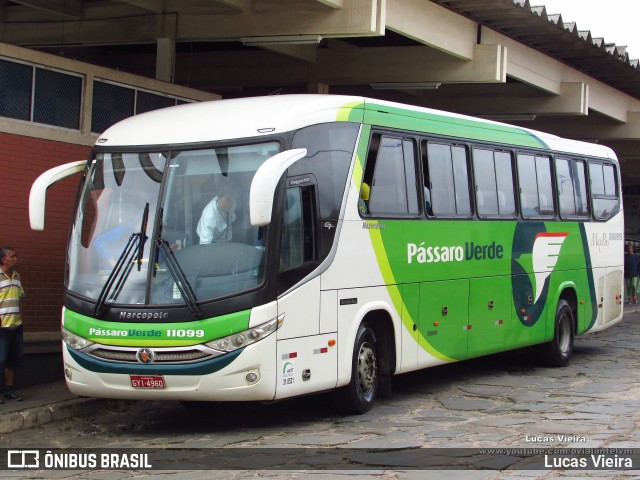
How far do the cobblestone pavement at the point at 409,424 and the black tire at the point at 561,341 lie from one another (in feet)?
3.90

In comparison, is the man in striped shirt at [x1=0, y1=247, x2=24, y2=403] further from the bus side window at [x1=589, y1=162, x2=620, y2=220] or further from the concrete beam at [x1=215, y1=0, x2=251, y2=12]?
the bus side window at [x1=589, y1=162, x2=620, y2=220]

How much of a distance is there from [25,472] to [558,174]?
9964 millimetres

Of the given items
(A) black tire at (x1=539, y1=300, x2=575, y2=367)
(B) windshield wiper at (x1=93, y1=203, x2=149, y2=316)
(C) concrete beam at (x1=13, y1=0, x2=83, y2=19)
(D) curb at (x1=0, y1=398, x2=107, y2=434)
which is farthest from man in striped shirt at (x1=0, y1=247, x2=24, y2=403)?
(A) black tire at (x1=539, y1=300, x2=575, y2=367)

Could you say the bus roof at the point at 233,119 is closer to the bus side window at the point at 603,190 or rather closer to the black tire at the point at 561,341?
the black tire at the point at 561,341

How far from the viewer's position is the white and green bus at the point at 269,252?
33.0 ft

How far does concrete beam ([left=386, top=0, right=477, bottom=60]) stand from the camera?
53.9 feet

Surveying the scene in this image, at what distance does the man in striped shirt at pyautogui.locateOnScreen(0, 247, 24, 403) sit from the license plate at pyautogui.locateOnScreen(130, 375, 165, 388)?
8.08 feet

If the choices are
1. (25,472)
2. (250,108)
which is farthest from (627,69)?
(25,472)

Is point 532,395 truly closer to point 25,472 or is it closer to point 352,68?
point 25,472

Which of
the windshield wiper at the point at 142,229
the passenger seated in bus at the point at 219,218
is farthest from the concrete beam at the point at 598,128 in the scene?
the windshield wiper at the point at 142,229

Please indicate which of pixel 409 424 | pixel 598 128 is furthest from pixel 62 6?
pixel 598 128

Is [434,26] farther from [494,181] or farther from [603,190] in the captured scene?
[494,181]

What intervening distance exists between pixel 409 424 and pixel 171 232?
121 inches

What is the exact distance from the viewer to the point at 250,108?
11.0 metres
